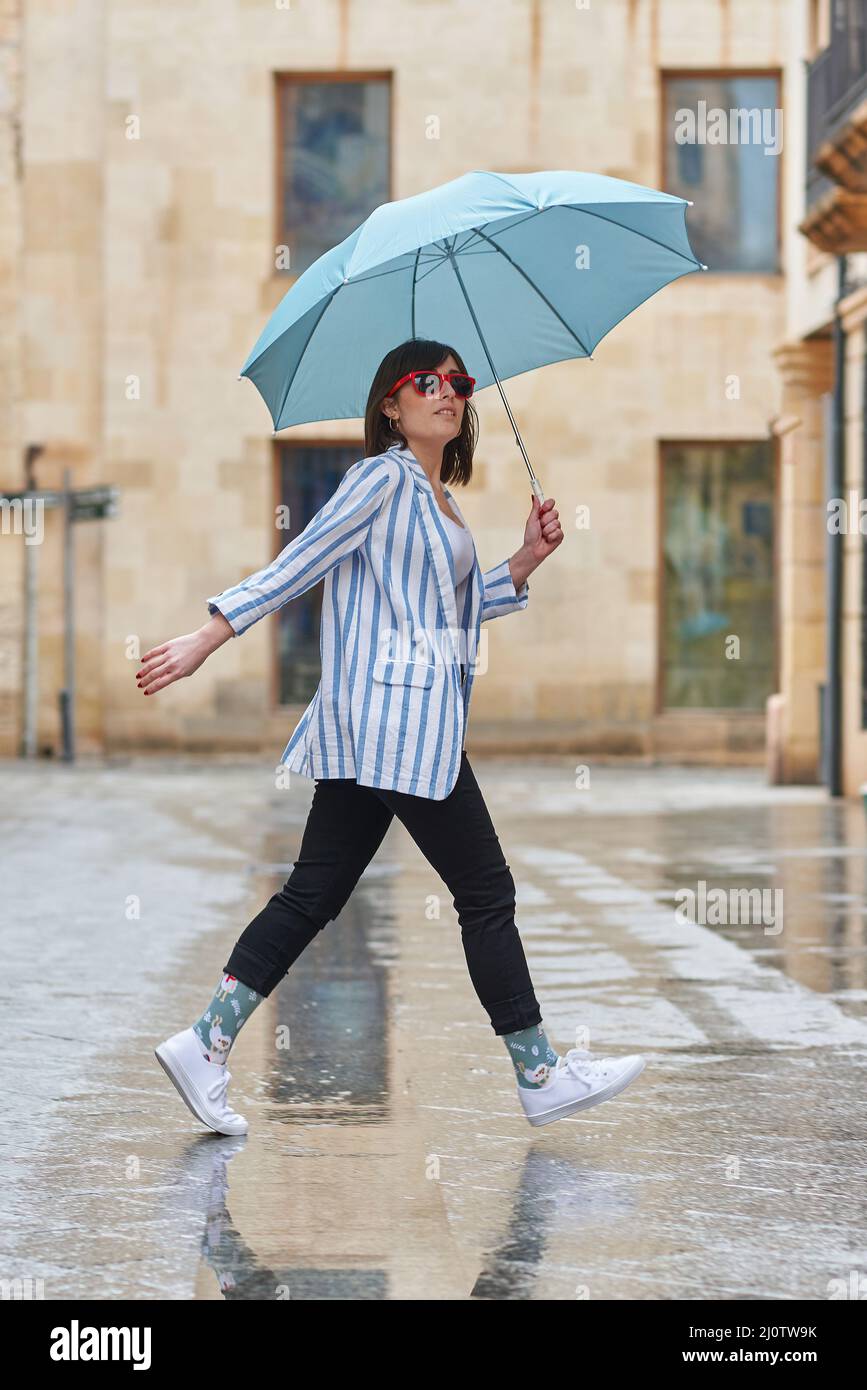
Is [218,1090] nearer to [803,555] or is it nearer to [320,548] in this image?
[320,548]

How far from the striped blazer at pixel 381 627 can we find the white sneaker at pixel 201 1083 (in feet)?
2.32

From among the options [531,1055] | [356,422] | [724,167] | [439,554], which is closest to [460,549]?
[439,554]

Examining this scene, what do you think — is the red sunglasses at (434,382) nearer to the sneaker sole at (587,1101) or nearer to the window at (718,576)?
the sneaker sole at (587,1101)

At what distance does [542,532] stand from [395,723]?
2.24ft

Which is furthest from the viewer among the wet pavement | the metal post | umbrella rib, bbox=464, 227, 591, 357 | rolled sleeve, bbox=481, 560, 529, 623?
the metal post

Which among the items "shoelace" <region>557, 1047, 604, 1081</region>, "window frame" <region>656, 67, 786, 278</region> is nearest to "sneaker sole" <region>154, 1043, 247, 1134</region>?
"shoelace" <region>557, 1047, 604, 1081</region>

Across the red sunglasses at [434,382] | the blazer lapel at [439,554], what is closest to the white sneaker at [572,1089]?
the blazer lapel at [439,554]

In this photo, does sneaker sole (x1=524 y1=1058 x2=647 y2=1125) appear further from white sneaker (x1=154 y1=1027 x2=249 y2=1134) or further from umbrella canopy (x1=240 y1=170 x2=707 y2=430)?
umbrella canopy (x1=240 y1=170 x2=707 y2=430)

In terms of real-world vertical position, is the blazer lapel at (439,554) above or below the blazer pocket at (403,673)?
above

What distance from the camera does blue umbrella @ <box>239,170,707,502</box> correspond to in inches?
209

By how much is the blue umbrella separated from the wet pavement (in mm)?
1622

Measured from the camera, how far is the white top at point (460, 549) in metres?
5.05
